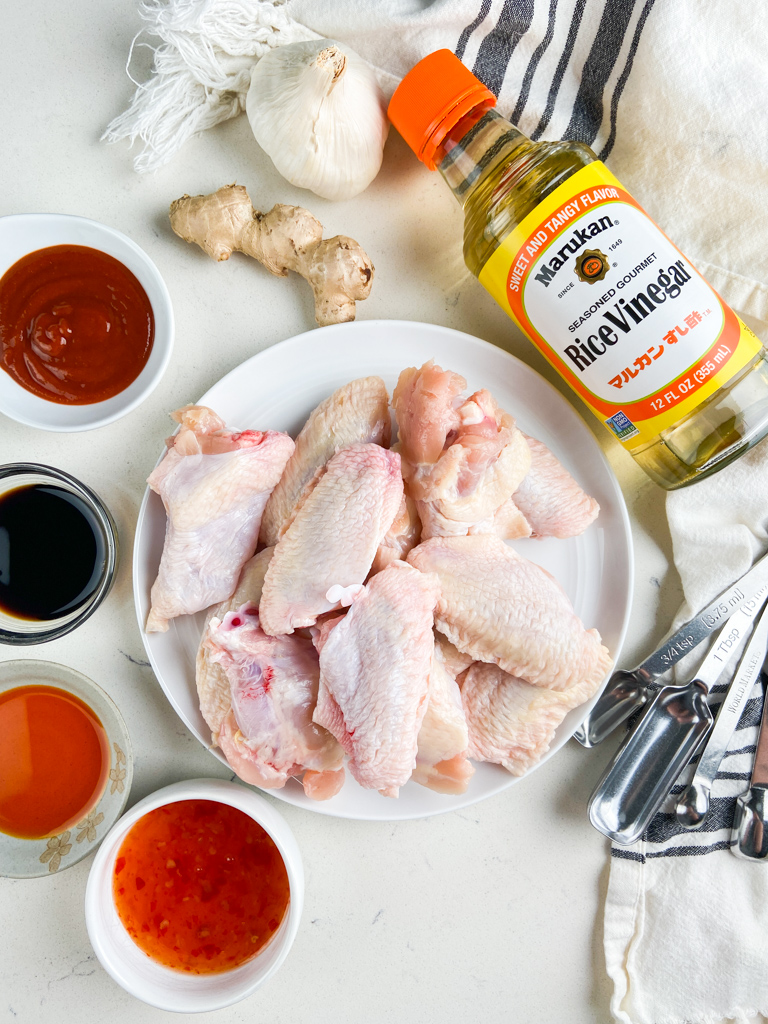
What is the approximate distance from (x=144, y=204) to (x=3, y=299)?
0.34 m

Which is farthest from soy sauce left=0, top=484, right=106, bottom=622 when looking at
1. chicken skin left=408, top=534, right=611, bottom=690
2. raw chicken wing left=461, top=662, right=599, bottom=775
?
raw chicken wing left=461, top=662, right=599, bottom=775

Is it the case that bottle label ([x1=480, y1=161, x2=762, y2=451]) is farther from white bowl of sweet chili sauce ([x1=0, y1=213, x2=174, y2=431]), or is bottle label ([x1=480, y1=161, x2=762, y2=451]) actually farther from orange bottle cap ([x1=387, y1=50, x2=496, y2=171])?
white bowl of sweet chili sauce ([x1=0, y1=213, x2=174, y2=431])

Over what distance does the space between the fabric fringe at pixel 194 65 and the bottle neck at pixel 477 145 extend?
0.39 metres

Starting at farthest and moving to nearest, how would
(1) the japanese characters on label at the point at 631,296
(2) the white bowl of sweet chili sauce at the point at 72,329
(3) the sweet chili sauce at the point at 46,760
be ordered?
(3) the sweet chili sauce at the point at 46,760, (2) the white bowl of sweet chili sauce at the point at 72,329, (1) the japanese characters on label at the point at 631,296

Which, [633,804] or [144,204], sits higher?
[144,204]

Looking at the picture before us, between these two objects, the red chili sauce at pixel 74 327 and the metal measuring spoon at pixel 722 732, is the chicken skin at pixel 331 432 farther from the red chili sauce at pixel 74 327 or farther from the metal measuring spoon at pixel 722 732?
the metal measuring spoon at pixel 722 732

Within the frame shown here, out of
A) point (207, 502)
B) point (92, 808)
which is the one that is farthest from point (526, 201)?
point (92, 808)

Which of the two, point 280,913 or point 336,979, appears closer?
point 280,913

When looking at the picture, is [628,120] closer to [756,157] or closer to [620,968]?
[756,157]

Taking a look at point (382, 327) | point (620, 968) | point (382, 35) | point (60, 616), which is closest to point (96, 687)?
point (60, 616)

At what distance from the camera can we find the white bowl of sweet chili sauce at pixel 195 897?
1283mm

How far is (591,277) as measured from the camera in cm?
111

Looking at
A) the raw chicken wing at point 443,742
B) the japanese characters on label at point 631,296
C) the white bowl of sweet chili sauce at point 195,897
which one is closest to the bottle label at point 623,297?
the japanese characters on label at point 631,296

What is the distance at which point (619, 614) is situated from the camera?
1.35 m
